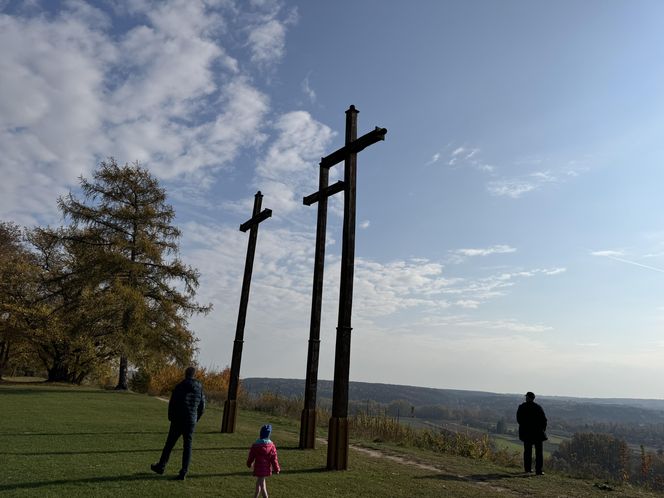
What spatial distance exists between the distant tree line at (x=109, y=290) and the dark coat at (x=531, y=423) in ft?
68.2

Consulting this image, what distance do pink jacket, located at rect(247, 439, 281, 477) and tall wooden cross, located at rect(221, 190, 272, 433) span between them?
7.68 metres

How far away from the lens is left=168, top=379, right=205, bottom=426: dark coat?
8312 millimetres

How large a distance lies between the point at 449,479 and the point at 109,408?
13.8 m

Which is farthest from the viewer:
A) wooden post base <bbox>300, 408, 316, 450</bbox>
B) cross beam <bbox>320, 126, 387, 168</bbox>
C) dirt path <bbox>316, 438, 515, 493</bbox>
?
wooden post base <bbox>300, 408, 316, 450</bbox>

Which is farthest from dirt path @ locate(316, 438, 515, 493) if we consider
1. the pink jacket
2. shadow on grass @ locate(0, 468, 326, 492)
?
the pink jacket

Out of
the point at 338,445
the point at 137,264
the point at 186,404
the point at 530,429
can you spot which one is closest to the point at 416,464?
the point at 338,445

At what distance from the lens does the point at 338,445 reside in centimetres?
964

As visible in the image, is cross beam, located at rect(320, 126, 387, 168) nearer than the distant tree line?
Yes

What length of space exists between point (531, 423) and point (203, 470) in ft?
25.4

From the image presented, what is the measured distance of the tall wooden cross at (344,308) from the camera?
971 centimetres

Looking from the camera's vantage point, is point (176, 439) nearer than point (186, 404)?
Yes

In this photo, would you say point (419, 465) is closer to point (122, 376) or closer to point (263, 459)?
point (263, 459)

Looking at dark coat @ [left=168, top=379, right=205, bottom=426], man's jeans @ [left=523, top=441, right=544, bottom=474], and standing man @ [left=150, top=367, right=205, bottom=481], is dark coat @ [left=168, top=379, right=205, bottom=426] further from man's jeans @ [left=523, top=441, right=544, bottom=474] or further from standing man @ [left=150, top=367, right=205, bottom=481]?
man's jeans @ [left=523, top=441, right=544, bottom=474]

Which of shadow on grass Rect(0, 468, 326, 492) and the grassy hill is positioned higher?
shadow on grass Rect(0, 468, 326, 492)
